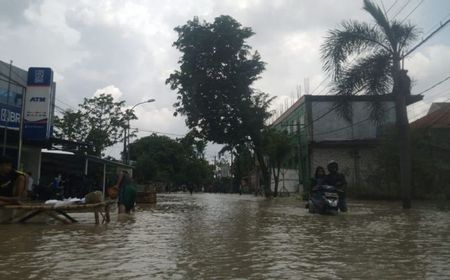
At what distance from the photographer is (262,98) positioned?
34.8m

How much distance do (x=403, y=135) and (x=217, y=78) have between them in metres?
13.4

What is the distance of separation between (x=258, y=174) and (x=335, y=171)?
48.0 meters

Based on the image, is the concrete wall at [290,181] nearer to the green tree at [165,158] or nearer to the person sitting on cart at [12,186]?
the green tree at [165,158]

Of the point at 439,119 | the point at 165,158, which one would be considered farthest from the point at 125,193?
the point at 165,158

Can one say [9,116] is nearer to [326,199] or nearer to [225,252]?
[326,199]

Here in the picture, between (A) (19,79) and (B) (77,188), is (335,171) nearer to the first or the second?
(B) (77,188)

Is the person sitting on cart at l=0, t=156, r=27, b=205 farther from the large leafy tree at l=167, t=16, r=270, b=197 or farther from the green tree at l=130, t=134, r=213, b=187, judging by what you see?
the green tree at l=130, t=134, r=213, b=187

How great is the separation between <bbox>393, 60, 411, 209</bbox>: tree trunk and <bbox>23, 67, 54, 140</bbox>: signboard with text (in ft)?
44.6

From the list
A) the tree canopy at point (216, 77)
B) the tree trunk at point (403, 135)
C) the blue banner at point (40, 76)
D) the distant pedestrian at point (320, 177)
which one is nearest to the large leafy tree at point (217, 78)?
the tree canopy at point (216, 77)

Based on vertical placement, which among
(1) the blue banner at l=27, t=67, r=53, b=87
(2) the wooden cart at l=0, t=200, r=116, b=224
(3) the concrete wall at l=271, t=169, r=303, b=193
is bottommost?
(2) the wooden cart at l=0, t=200, r=116, b=224

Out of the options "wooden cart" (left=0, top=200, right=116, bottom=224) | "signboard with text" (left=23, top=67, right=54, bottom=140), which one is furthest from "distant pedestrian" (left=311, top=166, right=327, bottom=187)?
"signboard with text" (left=23, top=67, right=54, bottom=140)

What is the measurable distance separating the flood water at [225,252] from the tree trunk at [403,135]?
7632 millimetres

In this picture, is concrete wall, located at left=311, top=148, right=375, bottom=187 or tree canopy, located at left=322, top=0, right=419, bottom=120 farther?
concrete wall, located at left=311, top=148, right=375, bottom=187

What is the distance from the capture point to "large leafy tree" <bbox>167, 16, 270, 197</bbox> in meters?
28.1
